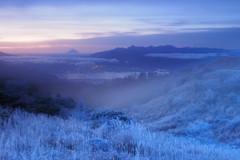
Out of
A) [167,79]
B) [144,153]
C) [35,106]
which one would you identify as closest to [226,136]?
[35,106]

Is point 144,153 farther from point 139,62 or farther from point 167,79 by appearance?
point 167,79

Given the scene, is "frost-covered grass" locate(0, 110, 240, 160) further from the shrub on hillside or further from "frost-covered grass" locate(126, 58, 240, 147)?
"frost-covered grass" locate(126, 58, 240, 147)

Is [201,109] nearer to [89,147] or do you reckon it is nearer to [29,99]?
[29,99]

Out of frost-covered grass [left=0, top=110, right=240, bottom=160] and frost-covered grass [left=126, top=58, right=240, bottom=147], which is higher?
frost-covered grass [left=0, top=110, right=240, bottom=160]

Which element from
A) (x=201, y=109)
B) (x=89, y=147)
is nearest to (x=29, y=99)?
(x=89, y=147)

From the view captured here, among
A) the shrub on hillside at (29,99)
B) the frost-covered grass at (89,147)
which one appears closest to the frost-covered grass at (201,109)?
the shrub on hillside at (29,99)

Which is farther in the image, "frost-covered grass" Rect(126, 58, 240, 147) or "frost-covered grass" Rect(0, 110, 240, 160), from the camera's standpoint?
"frost-covered grass" Rect(126, 58, 240, 147)

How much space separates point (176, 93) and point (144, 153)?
26.8 m

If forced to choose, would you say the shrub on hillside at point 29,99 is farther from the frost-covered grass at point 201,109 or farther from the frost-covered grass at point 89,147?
the frost-covered grass at point 201,109

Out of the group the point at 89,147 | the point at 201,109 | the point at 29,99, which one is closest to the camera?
the point at 89,147

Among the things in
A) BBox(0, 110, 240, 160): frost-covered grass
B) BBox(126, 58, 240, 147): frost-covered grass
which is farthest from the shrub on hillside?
BBox(126, 58, 240, 147): frost-covered grass

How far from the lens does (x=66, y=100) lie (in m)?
15.5

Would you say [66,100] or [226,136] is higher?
[66,100]

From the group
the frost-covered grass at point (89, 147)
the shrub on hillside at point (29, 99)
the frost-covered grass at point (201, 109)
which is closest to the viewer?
the frost-covered grass at point (89, 147)
